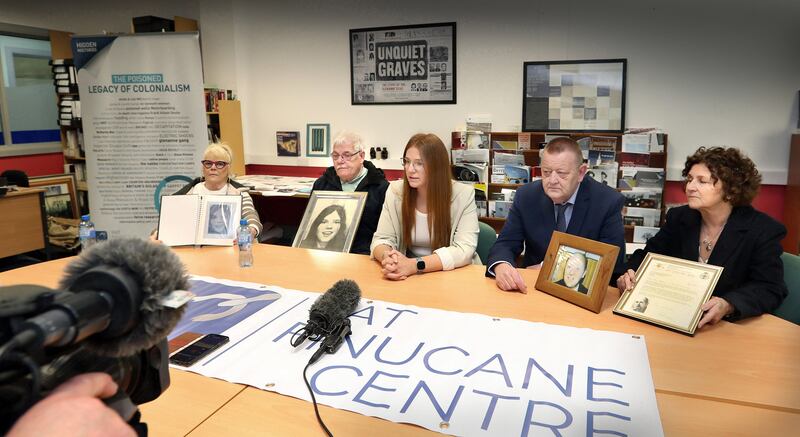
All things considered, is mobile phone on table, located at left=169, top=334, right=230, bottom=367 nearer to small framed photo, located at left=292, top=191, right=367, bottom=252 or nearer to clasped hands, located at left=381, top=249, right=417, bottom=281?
clasped hands, located at left=381, top=249, right=417, bottom=281

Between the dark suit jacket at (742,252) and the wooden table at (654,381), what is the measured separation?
0.08 m

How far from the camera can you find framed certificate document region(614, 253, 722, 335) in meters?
1.44

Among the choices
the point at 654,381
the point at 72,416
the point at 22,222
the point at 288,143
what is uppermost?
the point at 288,143

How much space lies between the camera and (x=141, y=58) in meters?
3.87

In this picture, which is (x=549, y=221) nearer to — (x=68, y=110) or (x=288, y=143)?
(x=288, y=143)

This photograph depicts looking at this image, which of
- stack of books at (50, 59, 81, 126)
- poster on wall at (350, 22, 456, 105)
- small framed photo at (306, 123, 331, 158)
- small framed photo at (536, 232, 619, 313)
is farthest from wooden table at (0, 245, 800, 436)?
stack of books at (50, 59, 81, 126)

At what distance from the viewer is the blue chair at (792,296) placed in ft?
5.74

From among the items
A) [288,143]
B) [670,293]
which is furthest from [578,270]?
[288,143]

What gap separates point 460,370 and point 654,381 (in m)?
0.46

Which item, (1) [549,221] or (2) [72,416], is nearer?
(2) [72,416]

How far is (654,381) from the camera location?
1159mm

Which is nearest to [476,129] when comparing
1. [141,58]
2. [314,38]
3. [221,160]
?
[314,38]

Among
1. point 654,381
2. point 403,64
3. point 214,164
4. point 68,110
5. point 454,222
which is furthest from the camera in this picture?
point 68,110

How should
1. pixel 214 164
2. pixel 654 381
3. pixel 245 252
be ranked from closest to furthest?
pixel 654 381, pixel 245 252, pixel 214 164
